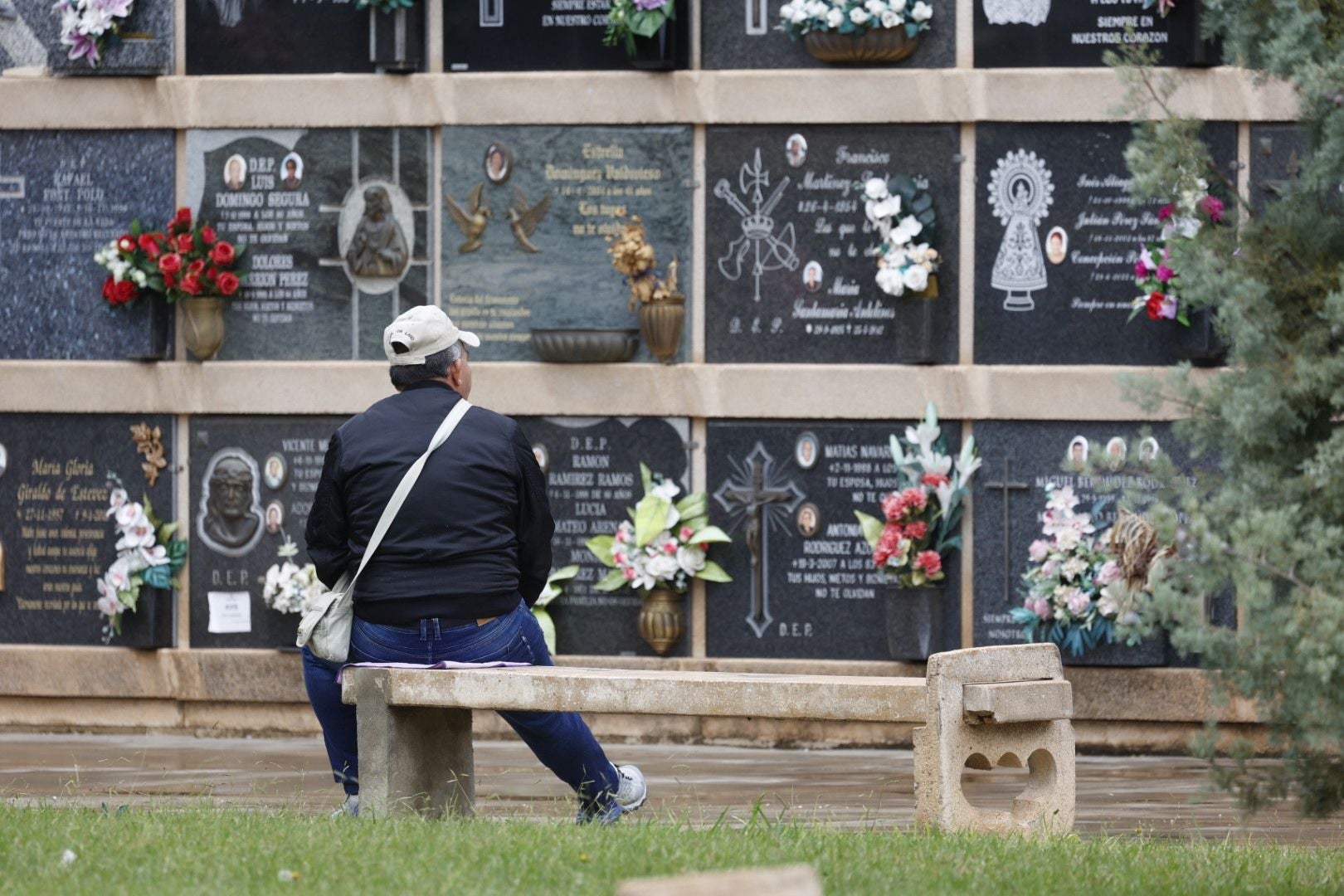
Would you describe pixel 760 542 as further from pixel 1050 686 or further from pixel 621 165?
pixel 1050 686

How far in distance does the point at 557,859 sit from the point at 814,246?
14.8 ft

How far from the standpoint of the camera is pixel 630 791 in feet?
18.8

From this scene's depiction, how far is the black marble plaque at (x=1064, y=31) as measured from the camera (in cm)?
833

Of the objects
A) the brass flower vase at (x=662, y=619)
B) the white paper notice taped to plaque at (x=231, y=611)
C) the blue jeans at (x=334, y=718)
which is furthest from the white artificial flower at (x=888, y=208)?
the blue jeans at (x=334, y=718)

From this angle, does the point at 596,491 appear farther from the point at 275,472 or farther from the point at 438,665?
the point at 438,665

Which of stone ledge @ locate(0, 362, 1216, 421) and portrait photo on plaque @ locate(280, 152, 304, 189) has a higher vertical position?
portrait photo on plaque @ locate(280, 152, 304, 189)

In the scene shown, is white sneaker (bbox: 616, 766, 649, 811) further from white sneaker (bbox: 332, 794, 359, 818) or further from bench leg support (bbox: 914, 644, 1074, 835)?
bench leg support (bbox: 914, 644, 1074, 835)

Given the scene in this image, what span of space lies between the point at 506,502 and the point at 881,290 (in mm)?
3294

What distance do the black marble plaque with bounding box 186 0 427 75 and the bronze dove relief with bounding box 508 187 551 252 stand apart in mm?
734

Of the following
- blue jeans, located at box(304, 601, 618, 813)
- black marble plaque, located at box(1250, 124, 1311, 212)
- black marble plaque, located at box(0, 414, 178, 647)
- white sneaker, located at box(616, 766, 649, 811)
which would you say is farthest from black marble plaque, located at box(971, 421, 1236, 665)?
black marble plaque, located at box(0, 414, 178, 647)

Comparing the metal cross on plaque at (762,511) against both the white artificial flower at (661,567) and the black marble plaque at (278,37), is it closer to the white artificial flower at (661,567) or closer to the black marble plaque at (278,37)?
the white artificial flower at (661,567)

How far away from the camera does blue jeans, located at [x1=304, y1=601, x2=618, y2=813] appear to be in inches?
220

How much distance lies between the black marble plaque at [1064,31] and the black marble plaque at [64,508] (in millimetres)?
3950

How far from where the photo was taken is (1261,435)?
13.8ft
